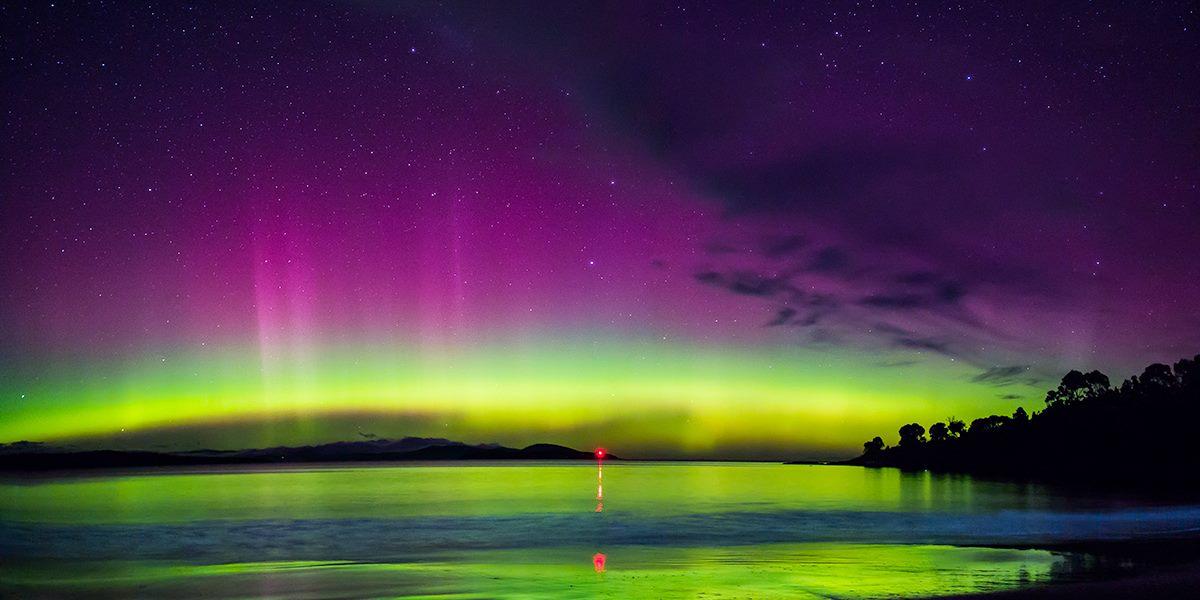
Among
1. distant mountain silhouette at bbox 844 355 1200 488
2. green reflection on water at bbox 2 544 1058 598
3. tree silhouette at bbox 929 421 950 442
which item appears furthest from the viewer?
tree silhouette at bbox 929 421 950 442

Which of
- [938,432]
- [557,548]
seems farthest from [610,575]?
[938,432]

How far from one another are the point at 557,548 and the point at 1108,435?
85361 millimetres

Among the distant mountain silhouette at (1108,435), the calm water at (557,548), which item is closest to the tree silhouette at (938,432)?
the distant mountain silhouette at (1108,435)

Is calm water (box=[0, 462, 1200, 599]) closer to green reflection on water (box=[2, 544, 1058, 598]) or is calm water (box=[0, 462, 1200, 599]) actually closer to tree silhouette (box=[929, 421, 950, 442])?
green reflection on water (box=[2, 544, 1058, 598])

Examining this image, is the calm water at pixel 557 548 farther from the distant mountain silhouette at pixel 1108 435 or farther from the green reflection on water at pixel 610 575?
the distant mountain silhouette at pixel 1108 435

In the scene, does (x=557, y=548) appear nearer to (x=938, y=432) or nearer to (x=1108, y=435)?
(x=1108, y=435)

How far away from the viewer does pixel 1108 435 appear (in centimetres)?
9306

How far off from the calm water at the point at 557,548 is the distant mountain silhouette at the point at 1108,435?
125 feet

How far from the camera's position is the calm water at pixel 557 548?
60.8ft

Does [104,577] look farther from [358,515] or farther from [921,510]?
[921,510]

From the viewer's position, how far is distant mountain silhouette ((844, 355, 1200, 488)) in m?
82.2

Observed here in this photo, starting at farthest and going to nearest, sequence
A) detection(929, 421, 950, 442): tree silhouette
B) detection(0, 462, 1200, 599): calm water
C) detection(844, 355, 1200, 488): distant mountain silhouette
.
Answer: detection(929, 421, 950, 442): tree silhouette → detection(844, 355, 1200, 488): distant mountain silhouette → detection(0, 462, 1200, 599): calm water

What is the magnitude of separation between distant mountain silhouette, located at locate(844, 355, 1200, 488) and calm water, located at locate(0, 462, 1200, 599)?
38206 mm

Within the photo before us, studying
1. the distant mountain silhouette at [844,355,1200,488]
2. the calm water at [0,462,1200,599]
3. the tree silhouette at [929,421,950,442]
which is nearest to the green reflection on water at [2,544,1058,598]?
the calm water at [0,462,1200,599]
